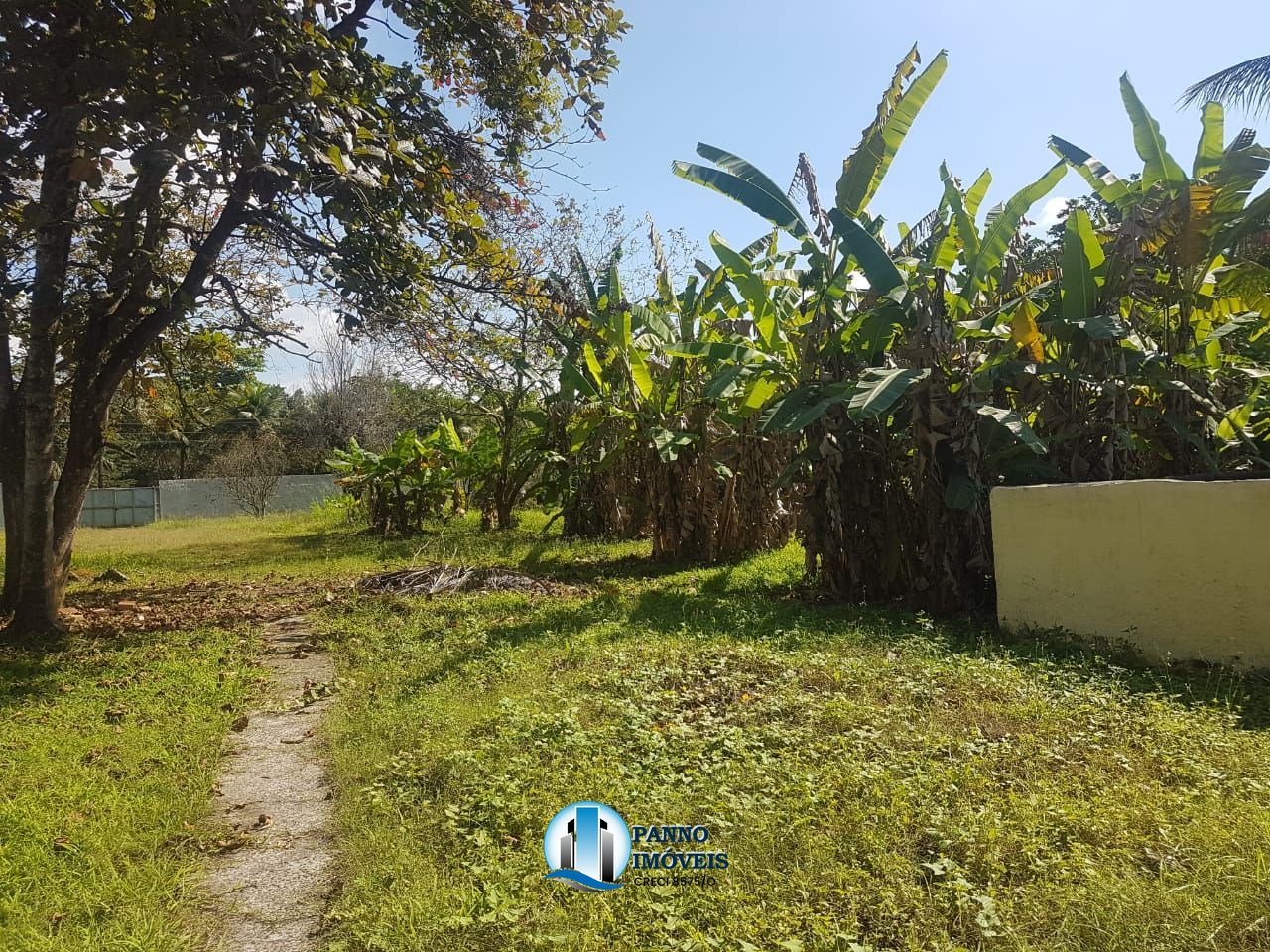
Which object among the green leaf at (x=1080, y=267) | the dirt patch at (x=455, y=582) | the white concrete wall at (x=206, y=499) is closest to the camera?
the green leaf at (x=1080, y=267)

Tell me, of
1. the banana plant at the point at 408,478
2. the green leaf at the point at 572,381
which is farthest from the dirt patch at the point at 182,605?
the banana plant at the point at 408,478

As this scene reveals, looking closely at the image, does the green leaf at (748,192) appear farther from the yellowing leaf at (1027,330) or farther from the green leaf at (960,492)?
the green leaf at (960,492)

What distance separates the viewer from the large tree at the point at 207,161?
463 cm

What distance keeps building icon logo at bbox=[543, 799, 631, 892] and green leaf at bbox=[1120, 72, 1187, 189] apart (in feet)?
19.9

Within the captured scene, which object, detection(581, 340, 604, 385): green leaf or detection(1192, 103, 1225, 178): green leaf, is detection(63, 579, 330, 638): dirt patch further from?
detection(1192, 103, 1225, 178): green leaf

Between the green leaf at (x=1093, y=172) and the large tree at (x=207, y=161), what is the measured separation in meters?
3.74

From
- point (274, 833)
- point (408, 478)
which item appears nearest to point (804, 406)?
point (274, 833)

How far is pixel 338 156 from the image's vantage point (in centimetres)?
444

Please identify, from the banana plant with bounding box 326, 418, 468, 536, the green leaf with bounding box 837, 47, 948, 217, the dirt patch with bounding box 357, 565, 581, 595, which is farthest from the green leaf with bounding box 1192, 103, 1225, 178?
the banana plant with bounding box 326, 418, 468, 536

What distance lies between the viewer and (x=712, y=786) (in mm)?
3029

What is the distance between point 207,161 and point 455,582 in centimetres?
472

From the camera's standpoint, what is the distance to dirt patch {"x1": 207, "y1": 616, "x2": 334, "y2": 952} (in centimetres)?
238

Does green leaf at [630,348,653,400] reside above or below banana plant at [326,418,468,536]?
above

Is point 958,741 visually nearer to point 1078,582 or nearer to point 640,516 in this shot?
point 1078,582
